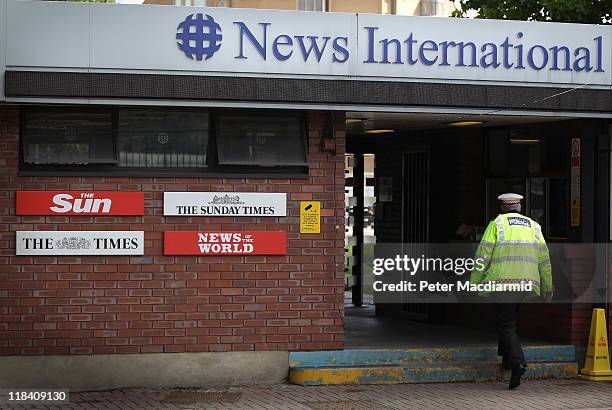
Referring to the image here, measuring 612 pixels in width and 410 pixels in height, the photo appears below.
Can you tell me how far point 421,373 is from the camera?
11086 millimetres

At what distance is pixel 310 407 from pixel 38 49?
13.4ft

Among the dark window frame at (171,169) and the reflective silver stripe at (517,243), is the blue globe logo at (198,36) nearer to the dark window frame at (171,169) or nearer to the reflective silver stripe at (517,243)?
the dark window frame at (171,169)

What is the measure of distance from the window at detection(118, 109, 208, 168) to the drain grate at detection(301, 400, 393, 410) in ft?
8.49

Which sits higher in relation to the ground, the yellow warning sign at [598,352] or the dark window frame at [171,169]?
the dark window frame at [171,169]

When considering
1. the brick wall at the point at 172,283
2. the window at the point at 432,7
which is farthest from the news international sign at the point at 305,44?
the window at the point at 432,7

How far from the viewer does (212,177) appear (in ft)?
35.1

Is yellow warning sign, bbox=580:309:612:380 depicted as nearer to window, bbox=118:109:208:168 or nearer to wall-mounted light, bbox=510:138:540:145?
wall-mounted light, bbox=510:138:540:145

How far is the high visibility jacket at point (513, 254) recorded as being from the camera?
1094cm

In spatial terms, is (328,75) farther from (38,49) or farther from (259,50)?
(38,49)

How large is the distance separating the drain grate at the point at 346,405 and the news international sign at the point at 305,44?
10.2ft

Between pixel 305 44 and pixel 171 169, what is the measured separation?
178 centimetres

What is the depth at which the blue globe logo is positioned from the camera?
10.3 m

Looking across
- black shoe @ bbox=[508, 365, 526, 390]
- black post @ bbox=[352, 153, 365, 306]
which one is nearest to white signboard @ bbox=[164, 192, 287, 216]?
black shoe @ bbox=[508, 365, 526, 390]
